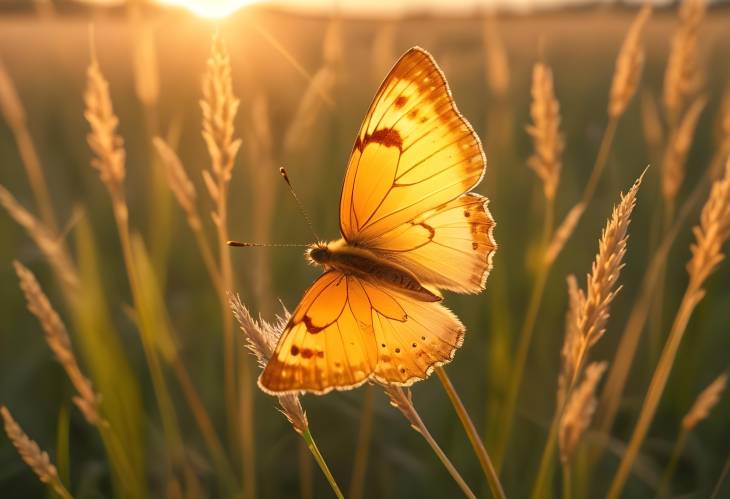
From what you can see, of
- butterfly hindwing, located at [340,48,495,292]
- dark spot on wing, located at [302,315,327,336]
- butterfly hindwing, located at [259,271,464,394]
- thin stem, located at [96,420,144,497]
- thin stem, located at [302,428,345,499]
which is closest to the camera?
thin stem, located at [302,428,345,499]

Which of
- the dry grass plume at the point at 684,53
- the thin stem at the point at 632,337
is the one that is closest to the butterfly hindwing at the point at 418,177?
the thin stem at the point at 632,337

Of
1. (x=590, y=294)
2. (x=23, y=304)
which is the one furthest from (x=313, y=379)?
(x=23, y=304)

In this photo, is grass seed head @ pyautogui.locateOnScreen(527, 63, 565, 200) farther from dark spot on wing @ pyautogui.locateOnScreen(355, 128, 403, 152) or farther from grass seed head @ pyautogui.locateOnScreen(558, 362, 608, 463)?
grass seed head @ pyautogui.locateOnScreen(558, 362, 608, 463)

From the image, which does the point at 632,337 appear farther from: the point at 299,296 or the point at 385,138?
the point at 299,296

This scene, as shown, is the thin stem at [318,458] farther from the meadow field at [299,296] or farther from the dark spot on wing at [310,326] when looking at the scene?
the dark spot on wing at [310,326]

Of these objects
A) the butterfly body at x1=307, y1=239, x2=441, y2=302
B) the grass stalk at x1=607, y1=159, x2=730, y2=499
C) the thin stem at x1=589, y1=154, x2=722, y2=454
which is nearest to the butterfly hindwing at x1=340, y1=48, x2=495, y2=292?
the butterfly body at x1=307, y1=239, x2=441, y2=302

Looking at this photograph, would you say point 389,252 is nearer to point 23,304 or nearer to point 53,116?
point 23,304

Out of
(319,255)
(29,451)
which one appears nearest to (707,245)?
(319,255)
